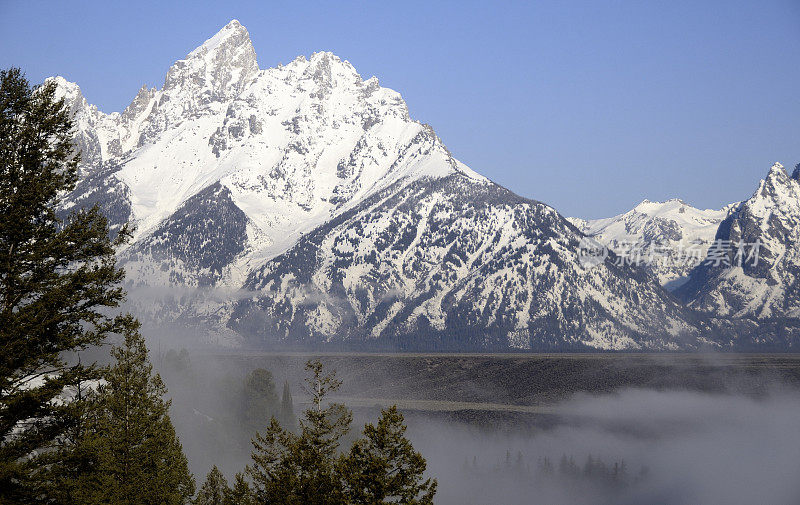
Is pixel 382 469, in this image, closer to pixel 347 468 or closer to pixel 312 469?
pixel 347 468

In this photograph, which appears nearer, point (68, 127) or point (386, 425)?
point (68, 127)

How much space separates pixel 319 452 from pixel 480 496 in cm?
15819

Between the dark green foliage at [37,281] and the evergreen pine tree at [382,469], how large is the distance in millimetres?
15568

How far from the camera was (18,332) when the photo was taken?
2983 cm

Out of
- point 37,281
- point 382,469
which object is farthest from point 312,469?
point 37,281

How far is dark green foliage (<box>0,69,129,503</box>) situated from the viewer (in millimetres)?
29922

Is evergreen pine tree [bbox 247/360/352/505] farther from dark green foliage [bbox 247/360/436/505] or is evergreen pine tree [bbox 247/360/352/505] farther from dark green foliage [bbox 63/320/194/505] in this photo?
dark green foliage [bbox 63/320/194/505]

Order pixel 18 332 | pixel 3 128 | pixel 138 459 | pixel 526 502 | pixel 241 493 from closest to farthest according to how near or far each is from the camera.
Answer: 1. pixel 18 332
2. pixel 3 128
3. pixel 138 459
4. pixel 241 493
5. pixel 526 502

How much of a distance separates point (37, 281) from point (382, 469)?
19115mm

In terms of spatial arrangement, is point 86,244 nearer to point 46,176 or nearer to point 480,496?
point 46,176

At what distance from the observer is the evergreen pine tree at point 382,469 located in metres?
43.3

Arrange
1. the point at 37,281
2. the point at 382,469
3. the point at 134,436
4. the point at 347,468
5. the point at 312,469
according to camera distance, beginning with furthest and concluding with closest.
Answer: the point at 134,436
the point at 312,469
the point at 347,468
the point at 382,469
the point at 37,281

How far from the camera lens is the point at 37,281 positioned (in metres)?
30.9

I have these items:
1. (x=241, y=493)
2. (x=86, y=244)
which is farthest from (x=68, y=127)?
(x=241, y=493)
